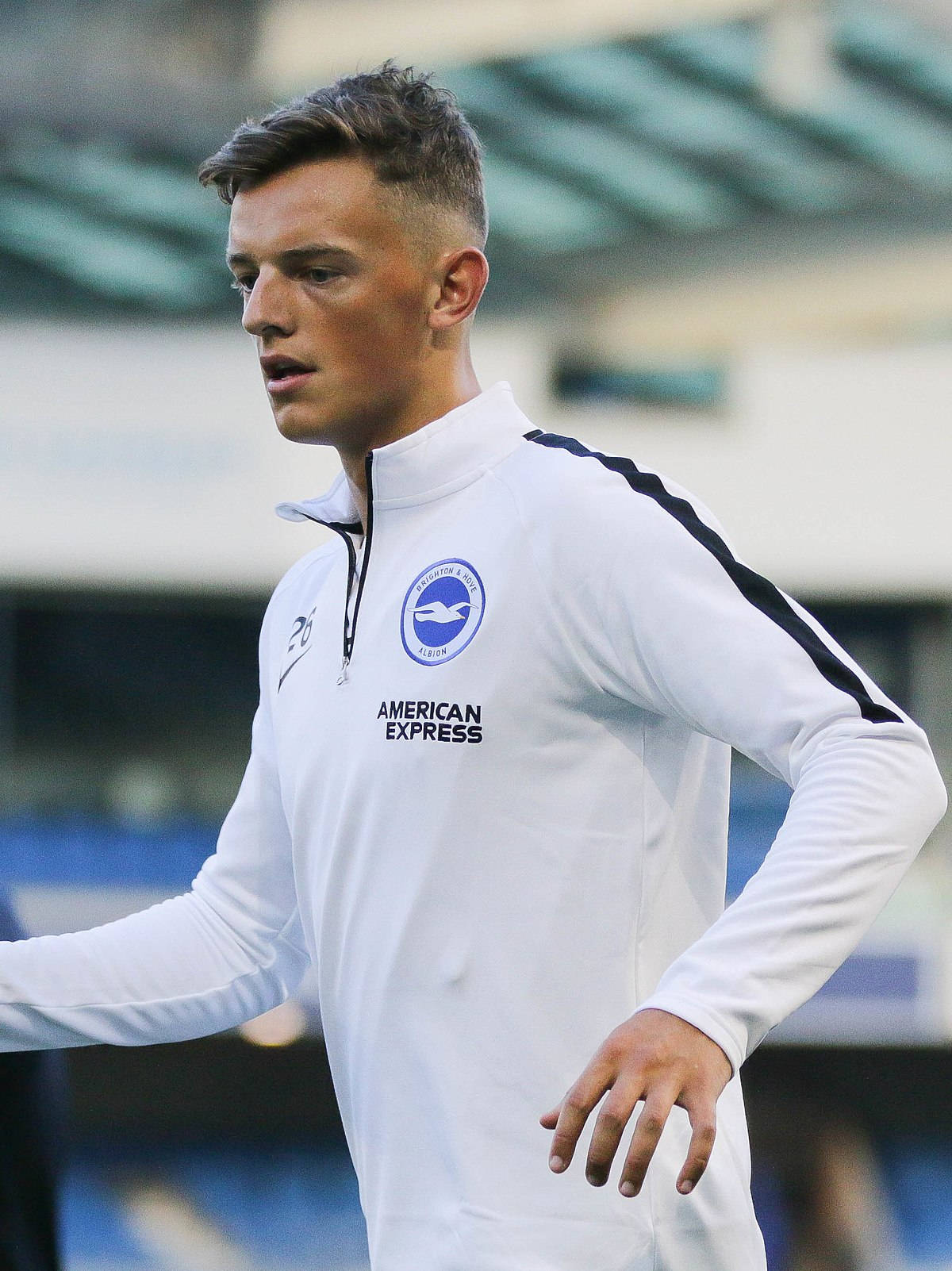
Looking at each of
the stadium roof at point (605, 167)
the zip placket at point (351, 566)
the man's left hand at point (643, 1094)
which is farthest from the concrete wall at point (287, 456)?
the man's left hand at point (643, 1094)

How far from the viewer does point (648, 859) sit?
146 cm

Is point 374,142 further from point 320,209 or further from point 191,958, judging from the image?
point 191,958

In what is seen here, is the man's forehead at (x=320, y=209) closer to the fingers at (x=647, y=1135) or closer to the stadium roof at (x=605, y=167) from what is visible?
the fingers at (x=647, y=1135)

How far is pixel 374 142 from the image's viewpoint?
1.62 metres

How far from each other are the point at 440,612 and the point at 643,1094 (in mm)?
518

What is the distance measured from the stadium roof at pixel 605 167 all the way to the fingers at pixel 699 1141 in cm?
1033

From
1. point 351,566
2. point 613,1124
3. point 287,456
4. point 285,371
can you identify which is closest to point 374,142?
point 285,371

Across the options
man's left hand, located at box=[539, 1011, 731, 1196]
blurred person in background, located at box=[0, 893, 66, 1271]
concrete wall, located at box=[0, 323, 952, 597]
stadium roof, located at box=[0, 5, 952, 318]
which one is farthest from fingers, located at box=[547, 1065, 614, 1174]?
stadium roof, located at box=[0, 5, 952, 318]

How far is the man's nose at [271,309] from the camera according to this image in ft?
5.23

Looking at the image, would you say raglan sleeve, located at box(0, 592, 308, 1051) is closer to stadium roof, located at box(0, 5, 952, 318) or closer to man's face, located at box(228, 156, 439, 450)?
man's face, located at box(228, 156, 439, 450)

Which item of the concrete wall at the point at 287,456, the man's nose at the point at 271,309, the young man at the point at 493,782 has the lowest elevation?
the young man at the point at 493,782

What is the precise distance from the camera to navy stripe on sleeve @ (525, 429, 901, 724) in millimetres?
1319

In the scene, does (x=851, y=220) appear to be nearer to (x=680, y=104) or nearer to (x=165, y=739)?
(x=680, y=104)

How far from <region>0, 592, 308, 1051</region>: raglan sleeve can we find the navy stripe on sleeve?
520 millimetres
